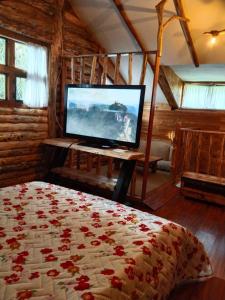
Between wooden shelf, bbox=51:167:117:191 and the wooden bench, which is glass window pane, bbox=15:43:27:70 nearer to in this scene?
wooden shelf, bbox=51:167:117:191

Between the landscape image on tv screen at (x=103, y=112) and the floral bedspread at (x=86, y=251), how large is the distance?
4.34ft

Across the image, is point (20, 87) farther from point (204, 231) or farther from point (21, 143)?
point (204, 231)

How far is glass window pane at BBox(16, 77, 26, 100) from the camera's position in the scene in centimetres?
355

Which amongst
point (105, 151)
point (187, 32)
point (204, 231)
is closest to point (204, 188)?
point (204, 231)

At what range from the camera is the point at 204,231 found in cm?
286

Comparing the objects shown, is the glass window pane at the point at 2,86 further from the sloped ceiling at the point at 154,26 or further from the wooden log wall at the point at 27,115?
the sloped ceiling at the point at 154,26

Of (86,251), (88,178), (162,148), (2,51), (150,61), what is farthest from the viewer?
(162,148)

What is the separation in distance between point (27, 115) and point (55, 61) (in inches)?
39.2

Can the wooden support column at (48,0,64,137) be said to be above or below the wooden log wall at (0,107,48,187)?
above

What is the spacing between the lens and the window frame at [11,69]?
10.8ft

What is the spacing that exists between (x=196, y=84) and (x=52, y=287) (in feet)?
17.9

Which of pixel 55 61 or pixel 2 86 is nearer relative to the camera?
pixel 2 86

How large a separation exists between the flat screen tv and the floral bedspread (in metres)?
1.29

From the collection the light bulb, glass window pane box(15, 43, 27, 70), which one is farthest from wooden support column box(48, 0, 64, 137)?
the light bulb
